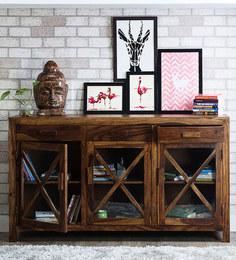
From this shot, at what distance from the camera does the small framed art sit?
4410 millimetres

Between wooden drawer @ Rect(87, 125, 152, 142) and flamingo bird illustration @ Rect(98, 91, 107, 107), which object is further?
flamingo bird illustration @ Rect(98, 91, 107, 107)

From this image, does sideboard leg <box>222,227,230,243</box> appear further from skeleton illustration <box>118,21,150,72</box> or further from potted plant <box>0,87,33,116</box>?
potted plant <box>0,87,33,116</box>

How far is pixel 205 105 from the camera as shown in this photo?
163 inches

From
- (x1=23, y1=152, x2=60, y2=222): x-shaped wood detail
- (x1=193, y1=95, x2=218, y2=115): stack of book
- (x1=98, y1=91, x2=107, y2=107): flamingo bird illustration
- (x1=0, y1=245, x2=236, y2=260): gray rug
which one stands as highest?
(x1=98, y1=91, x2=107, y2=107): flamingo bird illustration

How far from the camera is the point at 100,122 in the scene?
155 inches

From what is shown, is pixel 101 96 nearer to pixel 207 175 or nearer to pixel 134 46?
pixel 134 46

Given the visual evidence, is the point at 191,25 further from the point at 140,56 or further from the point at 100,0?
the point at 100,0

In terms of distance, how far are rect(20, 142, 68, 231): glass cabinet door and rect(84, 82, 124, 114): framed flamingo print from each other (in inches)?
24.5

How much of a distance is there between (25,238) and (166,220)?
1064 mm

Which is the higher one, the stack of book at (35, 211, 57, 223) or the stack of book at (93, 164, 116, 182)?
the stack of book at (93, 164, 116, 182)

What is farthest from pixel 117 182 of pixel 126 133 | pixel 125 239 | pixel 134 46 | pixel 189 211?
pixel 134 46

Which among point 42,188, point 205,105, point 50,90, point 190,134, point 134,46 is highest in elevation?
point 134,46

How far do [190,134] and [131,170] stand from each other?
493mm

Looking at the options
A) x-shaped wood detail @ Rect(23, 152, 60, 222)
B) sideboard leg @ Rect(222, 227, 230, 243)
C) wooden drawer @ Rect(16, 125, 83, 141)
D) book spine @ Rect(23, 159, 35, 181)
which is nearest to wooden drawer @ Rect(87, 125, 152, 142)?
wooden drawer @ Rect(16, 125, 83, 141)
